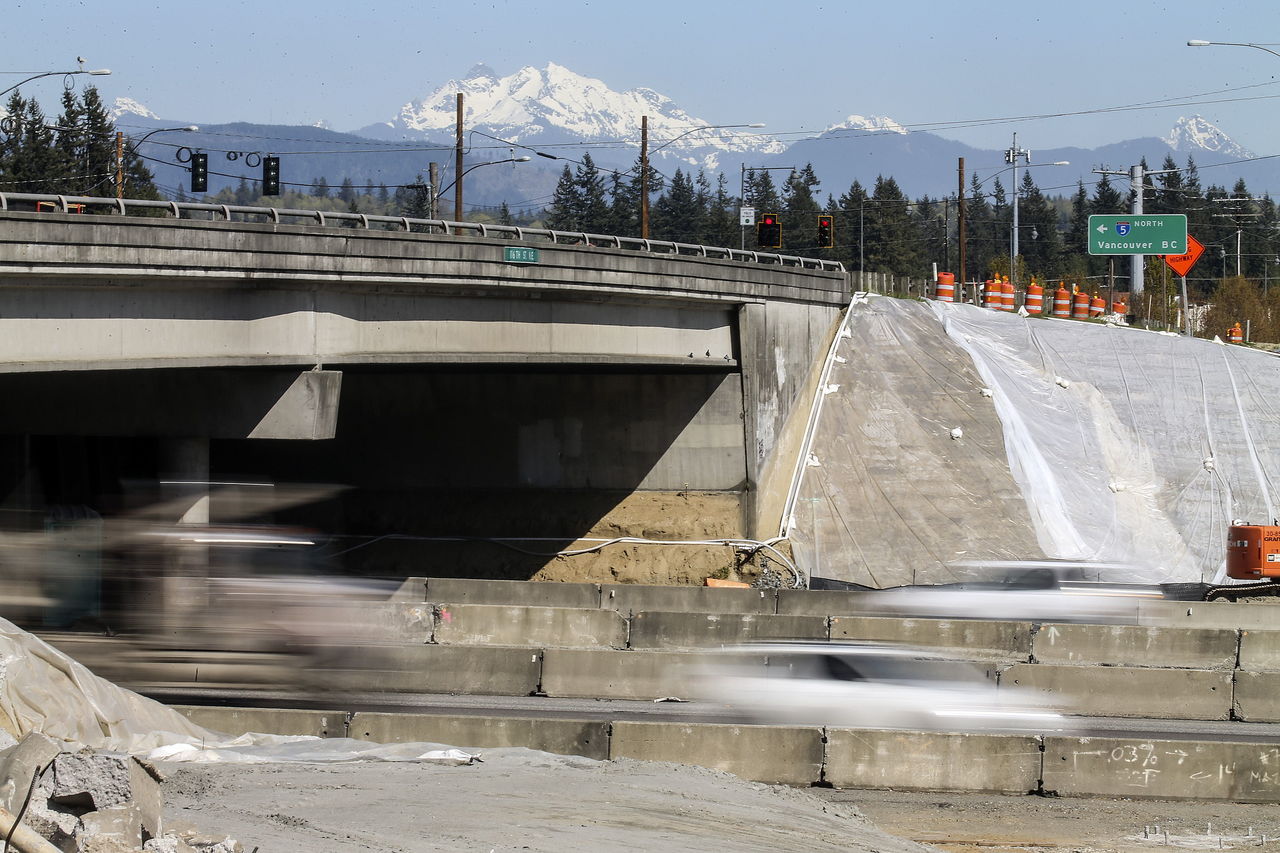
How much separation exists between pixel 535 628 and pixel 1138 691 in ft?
33.9

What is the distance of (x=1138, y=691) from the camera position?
60.5ft

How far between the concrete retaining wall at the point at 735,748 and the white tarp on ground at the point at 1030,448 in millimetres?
16308

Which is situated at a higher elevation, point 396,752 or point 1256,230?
point 1256,230

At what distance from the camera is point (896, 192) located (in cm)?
15175

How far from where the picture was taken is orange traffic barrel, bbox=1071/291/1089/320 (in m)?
54.8

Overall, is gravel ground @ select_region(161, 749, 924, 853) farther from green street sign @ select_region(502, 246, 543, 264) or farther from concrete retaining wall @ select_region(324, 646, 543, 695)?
→ green street sign @ select_region(502, 246, 543, 264)

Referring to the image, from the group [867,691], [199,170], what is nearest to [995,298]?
[199,170]

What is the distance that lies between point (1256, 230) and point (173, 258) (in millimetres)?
187242

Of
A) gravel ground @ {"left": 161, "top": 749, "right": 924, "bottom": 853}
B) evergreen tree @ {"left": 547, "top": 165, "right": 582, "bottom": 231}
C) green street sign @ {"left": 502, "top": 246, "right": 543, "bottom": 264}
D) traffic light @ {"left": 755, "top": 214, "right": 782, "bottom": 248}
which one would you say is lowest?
gravel ground @ {"left": 161, "top": 749, "right": 924, "bottom": 853}

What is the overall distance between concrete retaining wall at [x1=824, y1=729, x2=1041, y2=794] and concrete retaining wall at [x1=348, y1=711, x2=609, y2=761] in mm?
2891

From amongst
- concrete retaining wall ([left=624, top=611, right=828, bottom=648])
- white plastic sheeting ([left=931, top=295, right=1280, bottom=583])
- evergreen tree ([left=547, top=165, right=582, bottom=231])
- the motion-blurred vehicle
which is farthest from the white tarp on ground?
evergreen tree ([left=547, top=165, right=582, bottom=231])

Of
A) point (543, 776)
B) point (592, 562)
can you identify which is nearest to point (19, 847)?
point (543, 776)

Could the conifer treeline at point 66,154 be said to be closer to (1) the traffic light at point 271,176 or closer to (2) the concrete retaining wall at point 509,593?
(1) the traffic light at point 271,176

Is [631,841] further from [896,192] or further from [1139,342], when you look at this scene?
[896,192]
